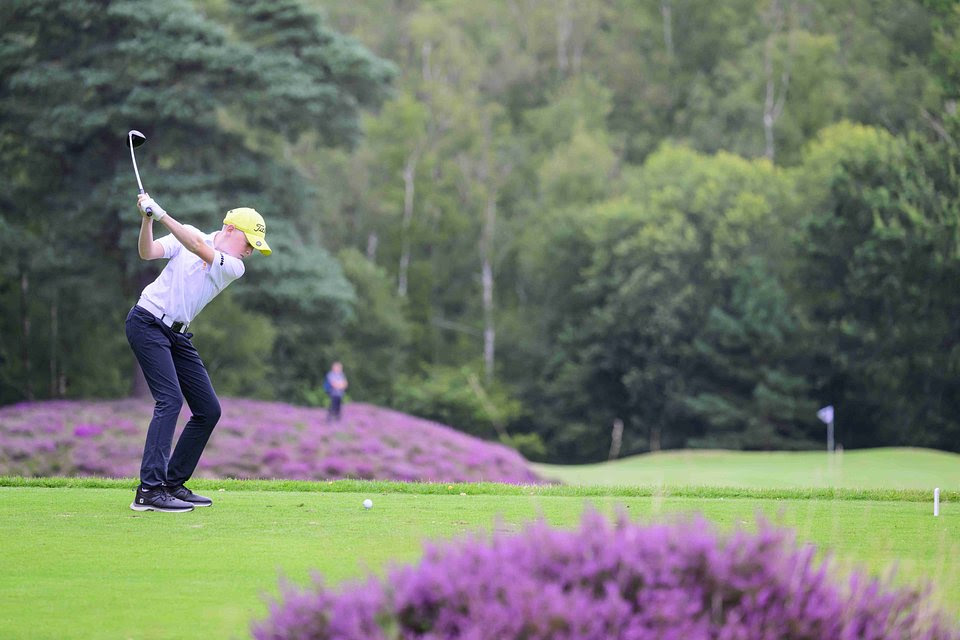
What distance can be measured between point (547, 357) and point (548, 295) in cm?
306

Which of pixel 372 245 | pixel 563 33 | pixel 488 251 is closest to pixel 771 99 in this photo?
pixel 563 33

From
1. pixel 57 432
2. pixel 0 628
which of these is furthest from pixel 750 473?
pixel 0 628

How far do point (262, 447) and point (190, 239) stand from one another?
20049 millimetres

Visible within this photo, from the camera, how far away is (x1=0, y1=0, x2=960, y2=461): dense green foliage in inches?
1326

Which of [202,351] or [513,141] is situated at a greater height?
[513,141]

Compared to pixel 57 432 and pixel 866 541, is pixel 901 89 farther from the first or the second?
pixel 866 541

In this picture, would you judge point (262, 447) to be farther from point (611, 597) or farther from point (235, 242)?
point (611, 597)

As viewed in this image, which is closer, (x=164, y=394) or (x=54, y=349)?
(x=164, y=394)

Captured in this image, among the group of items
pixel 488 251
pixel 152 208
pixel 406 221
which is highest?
pixel 406 221

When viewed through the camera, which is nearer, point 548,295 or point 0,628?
point 0,628

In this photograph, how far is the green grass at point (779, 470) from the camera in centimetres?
2981

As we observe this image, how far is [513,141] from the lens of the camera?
65750 mm

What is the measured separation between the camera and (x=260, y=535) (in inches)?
289

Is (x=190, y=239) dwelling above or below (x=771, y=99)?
below
